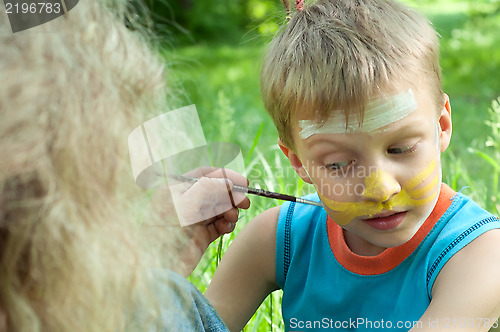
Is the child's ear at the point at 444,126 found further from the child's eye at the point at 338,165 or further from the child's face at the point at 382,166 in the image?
the child's eye at the point at 338,165

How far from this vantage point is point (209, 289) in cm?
158

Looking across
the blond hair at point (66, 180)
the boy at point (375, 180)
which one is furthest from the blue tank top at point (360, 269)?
the blond hair at point (66, 180)

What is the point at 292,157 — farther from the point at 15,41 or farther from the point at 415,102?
the point at 15,41

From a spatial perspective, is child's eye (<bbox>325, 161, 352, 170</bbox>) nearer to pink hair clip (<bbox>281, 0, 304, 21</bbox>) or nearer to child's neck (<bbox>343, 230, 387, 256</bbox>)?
child's neck (<bbox>343, 230, 387, 256</bbox>)

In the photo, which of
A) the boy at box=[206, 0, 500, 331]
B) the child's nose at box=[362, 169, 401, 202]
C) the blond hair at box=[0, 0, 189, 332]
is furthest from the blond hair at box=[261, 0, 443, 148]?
the blond hair at box=[0, 0, 189, 332]

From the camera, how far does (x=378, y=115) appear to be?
126cm

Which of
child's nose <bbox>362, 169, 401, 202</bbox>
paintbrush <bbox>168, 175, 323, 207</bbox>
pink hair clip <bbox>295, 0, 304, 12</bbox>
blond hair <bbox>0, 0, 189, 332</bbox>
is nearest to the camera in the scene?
blond hair <bbox>0, 0, 189, 332</bbox>

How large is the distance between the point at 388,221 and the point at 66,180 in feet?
2.62

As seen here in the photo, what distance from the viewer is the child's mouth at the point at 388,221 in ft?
4.33

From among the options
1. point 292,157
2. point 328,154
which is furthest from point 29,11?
point 292,157

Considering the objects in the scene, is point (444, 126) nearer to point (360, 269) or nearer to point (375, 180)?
point (375, 180)

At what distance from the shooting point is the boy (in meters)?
1.26

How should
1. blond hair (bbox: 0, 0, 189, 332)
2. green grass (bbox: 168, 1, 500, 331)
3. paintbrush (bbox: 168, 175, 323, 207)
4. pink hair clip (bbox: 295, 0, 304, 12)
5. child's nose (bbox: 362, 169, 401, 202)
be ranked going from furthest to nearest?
green grass (bbox: 168, 1, 500, 331) < pink hair clip (bbox: 295, 0, 304, 12) < paintbrush (bbox: 168, 175, 323, 207) < child's nose (bbox: 362, 169, 401, 202) < blond hair (bbox: 0, 0, 189, 332)

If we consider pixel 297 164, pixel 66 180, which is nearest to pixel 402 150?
pixel 297 164
